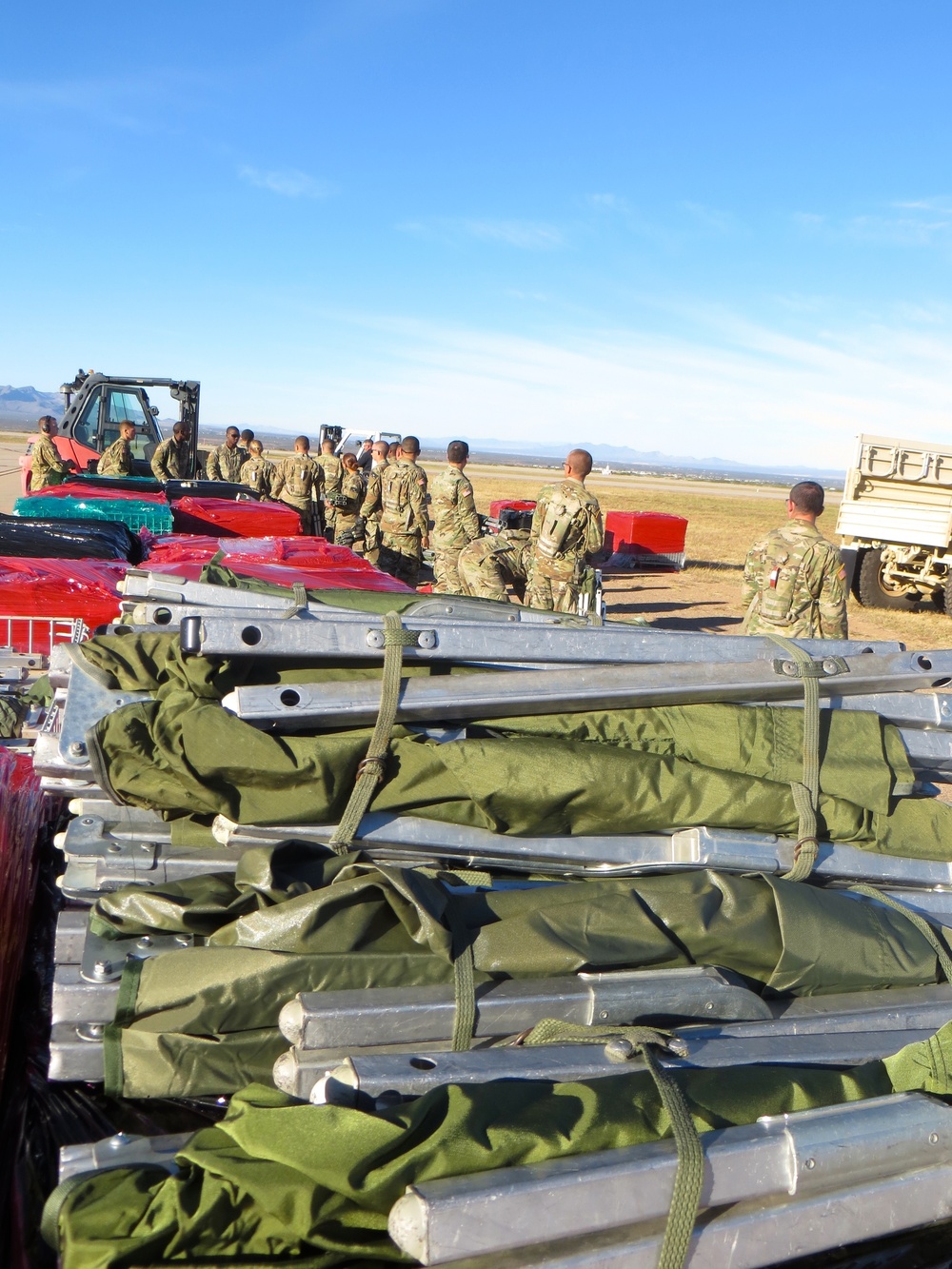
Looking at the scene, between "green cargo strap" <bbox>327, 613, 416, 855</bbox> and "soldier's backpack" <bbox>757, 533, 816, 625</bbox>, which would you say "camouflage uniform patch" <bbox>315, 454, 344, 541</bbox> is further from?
"green cargo strap" <bbox>327, 613, 416, 855</bbox>

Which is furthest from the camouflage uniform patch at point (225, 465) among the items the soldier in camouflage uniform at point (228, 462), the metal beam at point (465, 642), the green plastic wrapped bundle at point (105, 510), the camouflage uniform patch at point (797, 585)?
the metal beam at point (465, 642)

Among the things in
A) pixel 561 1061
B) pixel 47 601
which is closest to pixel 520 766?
pixel 561 1061

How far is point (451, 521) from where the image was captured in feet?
33.3

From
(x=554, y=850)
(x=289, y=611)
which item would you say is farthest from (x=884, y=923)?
(x=289, y=611)

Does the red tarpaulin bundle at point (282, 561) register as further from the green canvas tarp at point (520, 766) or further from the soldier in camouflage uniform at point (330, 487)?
the soldier in camouflage uniform at point (330, 487)

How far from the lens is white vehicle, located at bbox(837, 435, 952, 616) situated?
42.8 ft

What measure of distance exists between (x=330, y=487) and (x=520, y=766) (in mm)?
12636

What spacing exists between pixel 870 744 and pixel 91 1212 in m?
1.71

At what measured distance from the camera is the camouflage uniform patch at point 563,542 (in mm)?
8398

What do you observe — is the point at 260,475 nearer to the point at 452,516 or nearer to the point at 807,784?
the point at 452,516

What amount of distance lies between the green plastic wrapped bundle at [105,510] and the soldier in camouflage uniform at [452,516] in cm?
265

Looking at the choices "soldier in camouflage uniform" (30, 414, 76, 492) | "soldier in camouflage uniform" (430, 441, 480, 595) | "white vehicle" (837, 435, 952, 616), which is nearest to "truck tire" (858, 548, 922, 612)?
"white vehicle" (837, 435, 952, 616)

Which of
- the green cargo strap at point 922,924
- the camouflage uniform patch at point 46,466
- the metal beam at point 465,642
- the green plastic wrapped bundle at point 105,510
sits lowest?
the green cargo strap at point 922,924

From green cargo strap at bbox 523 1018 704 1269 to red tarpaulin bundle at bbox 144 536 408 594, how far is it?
376cm
